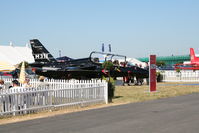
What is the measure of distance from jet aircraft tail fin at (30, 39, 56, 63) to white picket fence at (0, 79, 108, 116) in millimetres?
16891

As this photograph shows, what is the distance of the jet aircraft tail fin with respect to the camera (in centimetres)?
3112

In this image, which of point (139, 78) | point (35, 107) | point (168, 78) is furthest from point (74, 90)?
point (168, 78)

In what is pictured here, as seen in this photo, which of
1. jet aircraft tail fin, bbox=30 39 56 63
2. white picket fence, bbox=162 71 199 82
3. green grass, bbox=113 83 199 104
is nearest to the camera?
green grass, bbox=113 83 199 104

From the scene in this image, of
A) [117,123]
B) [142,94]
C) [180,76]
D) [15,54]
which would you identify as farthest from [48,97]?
[15,54]

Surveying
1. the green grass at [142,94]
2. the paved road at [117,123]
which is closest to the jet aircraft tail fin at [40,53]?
the green grass at [142,94]

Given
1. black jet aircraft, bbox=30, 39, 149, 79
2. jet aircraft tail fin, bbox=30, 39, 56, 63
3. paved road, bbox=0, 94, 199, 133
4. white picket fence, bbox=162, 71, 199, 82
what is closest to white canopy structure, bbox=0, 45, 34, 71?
jet aircraft tail fin, bbox=30, 39, 56, 63

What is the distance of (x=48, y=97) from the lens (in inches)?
474

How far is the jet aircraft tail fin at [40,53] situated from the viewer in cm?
3112

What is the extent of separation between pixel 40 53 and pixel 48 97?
1991 centimetres

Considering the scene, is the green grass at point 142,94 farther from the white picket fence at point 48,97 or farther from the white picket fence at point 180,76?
the white picket fence at point 180,76

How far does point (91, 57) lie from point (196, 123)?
17730 millimetres

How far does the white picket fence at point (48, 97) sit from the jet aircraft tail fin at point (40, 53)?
1689 centimetres

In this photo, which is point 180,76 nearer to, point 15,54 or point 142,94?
point 142,94

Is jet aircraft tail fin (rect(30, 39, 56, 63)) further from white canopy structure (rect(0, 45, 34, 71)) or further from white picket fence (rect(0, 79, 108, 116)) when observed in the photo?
white canopy structure (rect(0, 45, 34, 71))
